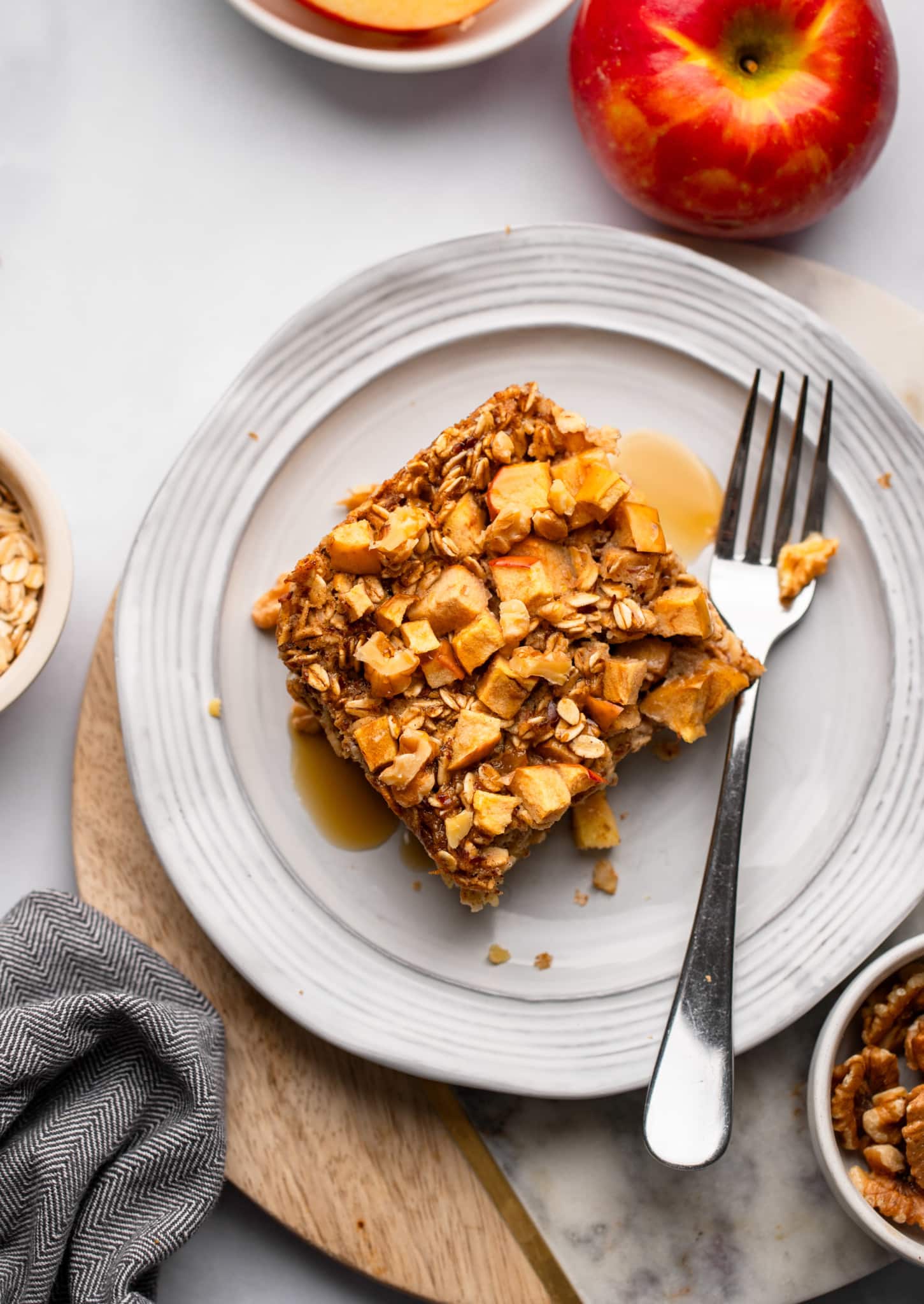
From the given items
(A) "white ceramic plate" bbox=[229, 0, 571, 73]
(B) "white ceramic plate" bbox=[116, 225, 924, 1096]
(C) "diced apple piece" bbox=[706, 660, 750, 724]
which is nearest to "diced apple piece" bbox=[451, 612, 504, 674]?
(C) "diced apple piece" bbox=[706, 660, 750, 724]

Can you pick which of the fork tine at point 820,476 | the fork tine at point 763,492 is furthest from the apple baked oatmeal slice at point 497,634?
the fork tine at point 820,476

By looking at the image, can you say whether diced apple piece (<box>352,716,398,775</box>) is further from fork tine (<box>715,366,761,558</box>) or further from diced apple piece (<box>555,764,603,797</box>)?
fork tine (<box>715,366,761,558</box>)

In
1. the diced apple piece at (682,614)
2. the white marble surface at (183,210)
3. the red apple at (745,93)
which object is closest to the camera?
the diced apple piece at (682,614)

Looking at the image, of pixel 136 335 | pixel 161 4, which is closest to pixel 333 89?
pixel 161 4

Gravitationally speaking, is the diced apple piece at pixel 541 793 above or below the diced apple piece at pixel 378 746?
below

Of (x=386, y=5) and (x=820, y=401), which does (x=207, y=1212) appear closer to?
(x=820, y=401)

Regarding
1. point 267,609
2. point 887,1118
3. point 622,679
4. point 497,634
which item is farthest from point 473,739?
point 887,1118

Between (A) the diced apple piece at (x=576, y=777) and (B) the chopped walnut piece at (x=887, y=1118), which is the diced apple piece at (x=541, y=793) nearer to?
(A) the diced apple piece at (x=576, y=777)
